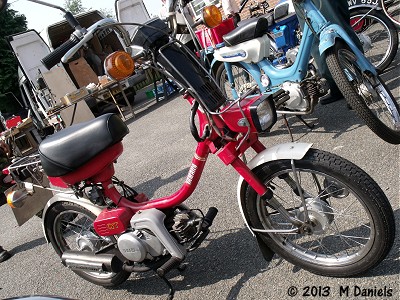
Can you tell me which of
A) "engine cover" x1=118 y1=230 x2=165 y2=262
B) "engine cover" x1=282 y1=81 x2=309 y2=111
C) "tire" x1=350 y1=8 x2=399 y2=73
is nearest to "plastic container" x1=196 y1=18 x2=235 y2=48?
"engine cover" x1=282 y1=81 x2=309 y2=111

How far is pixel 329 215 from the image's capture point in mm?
2164

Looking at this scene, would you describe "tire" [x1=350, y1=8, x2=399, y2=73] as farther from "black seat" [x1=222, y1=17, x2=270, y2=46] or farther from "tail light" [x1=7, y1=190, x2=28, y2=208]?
"tail light" [x1=7, y1=190, x2=28, y2=208]

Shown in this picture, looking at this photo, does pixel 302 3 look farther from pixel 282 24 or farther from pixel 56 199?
pixel 56 199

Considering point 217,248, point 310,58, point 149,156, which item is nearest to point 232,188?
point 217,248

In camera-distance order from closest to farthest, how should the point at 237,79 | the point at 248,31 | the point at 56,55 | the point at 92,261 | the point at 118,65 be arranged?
1. the point at 118,65
2. the point at 56,55
3. the point at 92,261
4. the point at 248,31
5. the point at 237,79

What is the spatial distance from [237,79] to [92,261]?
2.78 meters

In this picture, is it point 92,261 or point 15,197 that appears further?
point 15,197

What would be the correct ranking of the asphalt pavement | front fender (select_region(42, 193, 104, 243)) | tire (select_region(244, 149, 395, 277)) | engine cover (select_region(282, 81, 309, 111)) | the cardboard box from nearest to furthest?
tire (select_region(244, 149, 395, 277)) → the asphalt pavement → front fender (select_region(42, 193, 104, 243)) → engine cover (select_region(282, 81, 309, 111)) → the cardboard box

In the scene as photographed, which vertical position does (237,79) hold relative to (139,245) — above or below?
above

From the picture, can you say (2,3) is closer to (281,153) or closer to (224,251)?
(281,153)

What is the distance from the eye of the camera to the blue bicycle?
3090 mm

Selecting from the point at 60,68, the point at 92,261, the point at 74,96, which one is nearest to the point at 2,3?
the point at 92,261

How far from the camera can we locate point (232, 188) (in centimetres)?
358

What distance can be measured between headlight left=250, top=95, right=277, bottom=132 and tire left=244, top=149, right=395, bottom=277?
210 mm
